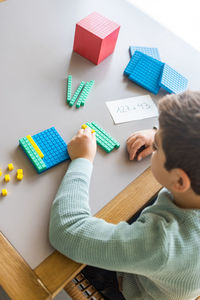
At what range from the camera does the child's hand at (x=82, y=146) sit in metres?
0.70

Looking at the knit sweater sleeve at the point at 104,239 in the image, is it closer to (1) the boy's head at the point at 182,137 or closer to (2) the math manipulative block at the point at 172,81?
(1) the boy's head at the point at 182,137

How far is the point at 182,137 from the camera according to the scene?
521 mm

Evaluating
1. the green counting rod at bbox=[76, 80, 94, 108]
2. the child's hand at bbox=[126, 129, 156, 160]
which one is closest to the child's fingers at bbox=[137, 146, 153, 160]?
the child's hand at bbox=[126, 129, 156, 160]

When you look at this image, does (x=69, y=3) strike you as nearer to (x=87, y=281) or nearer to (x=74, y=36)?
(x=74, y=36)

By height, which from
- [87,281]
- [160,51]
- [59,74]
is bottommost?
[87,281]

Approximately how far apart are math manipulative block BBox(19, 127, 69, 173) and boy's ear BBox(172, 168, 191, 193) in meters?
0.28

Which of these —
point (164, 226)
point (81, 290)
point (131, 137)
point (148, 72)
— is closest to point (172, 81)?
point (148, 72)

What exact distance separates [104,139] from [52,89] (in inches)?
8.7

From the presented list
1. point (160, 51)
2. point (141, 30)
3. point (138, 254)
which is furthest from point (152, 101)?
point (138, 254)

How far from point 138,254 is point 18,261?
0.24 metres

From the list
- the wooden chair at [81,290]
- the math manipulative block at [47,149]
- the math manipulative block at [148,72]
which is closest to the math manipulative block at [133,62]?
the math manipulative block at [148,72]

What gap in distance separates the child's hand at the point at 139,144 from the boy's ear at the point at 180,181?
189 millimetres

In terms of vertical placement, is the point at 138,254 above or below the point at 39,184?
below

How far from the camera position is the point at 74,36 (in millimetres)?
916
